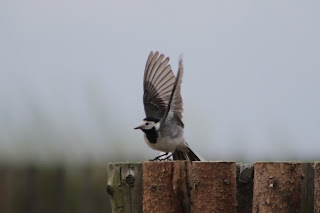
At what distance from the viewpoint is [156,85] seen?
843 cm

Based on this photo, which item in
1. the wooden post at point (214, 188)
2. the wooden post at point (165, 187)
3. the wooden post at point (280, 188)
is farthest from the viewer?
the wooden post at point (165, 187)

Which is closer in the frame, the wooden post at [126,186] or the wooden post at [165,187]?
the wooden post at [165,187]

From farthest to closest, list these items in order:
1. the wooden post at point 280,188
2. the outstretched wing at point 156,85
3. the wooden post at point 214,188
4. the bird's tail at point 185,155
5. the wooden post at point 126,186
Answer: the outstretched wing at point 156,85 < the bird's tail at point 185,155 < the wooden post at point 126,186 < the wooden post at point 214,188 < the wooden post at point 280,188

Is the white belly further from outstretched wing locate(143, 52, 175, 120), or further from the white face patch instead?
outstretched wing locate(143, 52, 175, 120)

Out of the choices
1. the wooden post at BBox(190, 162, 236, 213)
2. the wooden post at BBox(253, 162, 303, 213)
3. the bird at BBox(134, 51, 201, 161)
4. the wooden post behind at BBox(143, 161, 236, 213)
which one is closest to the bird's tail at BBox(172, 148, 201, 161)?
the bird at BBox(134, 51, 201, 161)

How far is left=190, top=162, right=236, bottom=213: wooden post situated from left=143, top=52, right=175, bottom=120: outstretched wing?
2.48m

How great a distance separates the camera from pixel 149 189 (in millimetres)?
6125

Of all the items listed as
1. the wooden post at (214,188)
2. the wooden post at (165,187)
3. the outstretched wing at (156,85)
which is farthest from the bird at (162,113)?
the wooden post at (214,188)

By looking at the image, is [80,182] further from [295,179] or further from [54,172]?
[295,179]

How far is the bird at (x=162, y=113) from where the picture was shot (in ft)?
26.0

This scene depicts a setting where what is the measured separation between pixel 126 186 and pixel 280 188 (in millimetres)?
1437

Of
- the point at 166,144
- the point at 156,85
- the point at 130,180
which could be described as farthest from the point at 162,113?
the point at 130,180

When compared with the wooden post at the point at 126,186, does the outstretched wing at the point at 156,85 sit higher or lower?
higher

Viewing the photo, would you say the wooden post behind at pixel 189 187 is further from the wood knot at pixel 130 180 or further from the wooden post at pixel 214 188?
the wood knot at pixel 130 180
